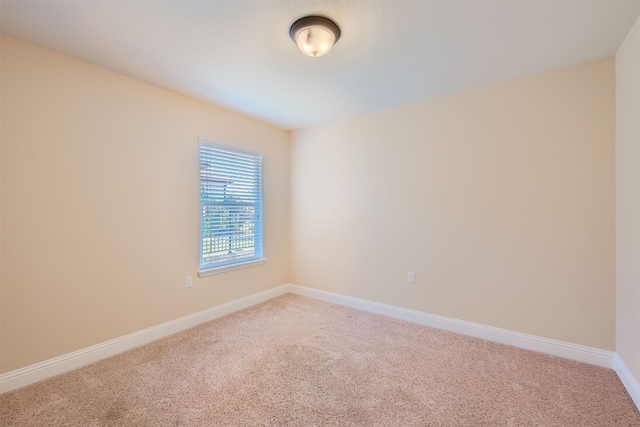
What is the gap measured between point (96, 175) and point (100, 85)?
29.6 inches

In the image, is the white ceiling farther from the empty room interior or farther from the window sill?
the window sill

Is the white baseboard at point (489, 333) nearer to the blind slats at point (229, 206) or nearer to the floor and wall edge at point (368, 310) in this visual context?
the floor and wall edge at point (368, 310)

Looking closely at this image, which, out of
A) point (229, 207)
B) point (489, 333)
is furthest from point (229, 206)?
point (489, 333)

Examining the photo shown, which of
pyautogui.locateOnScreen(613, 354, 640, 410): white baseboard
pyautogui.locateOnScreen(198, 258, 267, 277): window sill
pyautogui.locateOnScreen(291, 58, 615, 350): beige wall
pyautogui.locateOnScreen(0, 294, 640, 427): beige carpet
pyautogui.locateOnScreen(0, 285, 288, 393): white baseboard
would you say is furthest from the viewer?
pyautogui.locateOnScreen(198, 258, 267, 277): window sill

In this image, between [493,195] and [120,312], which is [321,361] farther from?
[493,195]

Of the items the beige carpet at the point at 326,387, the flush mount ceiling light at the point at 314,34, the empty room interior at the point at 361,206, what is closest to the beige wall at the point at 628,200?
the empty room interior at the point at 361,206

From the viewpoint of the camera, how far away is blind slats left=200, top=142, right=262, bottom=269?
10.2 feet

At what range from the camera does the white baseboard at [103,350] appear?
1.93 metres

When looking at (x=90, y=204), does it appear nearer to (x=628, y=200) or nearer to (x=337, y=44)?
(x=337, y=44)

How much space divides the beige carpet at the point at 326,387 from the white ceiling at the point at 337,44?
2400mm

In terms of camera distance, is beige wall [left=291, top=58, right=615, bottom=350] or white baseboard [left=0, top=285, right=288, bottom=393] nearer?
white baseboard [left=0, top=285, right=288, bottom=393]

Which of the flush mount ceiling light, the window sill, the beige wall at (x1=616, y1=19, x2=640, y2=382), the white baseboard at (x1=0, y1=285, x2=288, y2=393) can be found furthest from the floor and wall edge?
the flush mount ceiling light

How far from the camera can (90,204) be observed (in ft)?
7.46

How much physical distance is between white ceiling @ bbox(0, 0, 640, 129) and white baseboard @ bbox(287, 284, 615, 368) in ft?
7.51
